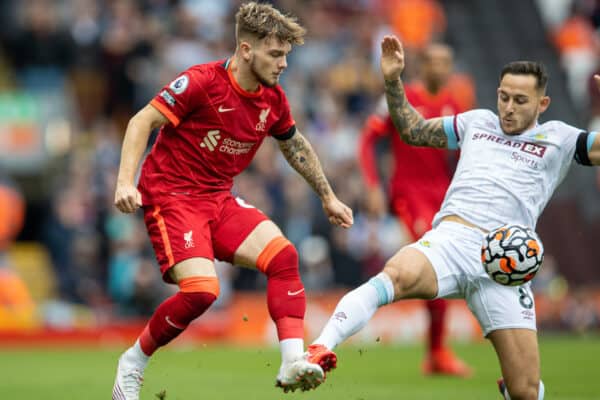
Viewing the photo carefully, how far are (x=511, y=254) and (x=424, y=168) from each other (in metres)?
4.57

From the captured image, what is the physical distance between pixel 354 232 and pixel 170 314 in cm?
956

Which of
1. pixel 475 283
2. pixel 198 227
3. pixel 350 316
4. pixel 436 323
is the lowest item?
pixel 436 323

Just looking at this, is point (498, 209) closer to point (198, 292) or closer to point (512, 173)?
point (512, 173)

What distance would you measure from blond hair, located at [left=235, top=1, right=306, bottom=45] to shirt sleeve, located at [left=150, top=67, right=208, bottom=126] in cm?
45

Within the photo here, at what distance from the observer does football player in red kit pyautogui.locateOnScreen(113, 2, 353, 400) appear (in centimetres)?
727

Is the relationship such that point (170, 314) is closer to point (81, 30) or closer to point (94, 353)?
point (94, 353)

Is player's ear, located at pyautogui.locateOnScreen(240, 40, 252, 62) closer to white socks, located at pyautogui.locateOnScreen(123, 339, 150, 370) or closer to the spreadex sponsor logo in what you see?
the spreadex sponsor logo

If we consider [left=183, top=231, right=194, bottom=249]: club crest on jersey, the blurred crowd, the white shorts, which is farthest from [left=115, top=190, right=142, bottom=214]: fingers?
the blurred crowd

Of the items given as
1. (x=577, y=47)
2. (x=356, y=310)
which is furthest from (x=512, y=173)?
(x=577, y=47)

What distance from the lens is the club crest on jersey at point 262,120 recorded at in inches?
300

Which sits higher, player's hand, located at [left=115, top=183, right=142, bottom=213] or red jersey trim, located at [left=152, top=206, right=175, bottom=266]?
player's hand, located at [left=115, top=183, right=142, bottom=213]

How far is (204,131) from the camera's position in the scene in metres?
7.48

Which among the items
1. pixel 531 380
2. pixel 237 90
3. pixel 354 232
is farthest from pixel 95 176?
pixel 531 380

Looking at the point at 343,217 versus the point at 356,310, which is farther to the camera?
the point at 343,217
